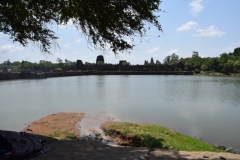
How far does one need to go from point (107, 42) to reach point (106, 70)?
88.1m

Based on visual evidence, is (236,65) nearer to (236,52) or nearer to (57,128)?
(236,52)

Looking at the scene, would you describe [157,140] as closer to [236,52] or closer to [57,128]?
[57,128]

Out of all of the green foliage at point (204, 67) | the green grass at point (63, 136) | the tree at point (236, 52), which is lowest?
the green grass at point (63, 136)

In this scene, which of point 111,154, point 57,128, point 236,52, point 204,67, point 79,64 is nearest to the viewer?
point 111,154

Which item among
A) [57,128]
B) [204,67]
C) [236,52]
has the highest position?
[236,52]

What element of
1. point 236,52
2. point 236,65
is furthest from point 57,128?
point 236,52

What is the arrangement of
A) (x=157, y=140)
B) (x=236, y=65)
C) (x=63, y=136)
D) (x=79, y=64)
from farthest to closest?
(x=79, y=64) → (x=236, y=65) → (x=63, y=136) → (x=157, y=140)

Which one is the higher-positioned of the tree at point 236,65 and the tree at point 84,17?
the tree at point 84,17

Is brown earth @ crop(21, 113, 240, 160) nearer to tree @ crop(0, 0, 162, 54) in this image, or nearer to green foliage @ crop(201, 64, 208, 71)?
tree @ crop(0, 0, 162, 54)

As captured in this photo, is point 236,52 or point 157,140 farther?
point 236,52

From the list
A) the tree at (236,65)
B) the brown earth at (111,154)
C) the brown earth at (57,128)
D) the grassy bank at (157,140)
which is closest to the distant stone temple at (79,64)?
the tree at (236,65)

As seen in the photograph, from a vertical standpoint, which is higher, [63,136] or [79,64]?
[79,64]

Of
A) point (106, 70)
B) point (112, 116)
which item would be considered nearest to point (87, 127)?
point (112, 116)

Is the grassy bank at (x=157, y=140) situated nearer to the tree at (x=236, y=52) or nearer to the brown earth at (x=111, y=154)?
the brown earth at (x=111, y=154)
